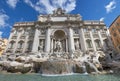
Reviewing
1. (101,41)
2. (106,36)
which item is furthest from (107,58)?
(106,36)

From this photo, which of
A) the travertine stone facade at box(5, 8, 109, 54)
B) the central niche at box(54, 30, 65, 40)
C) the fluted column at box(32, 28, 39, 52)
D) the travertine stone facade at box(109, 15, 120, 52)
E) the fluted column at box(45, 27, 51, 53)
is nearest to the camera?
the fluted column at box(45, 27, 51, 53)

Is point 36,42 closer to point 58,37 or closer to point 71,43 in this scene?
point 58,37

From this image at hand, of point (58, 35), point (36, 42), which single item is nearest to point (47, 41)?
point (36, 42)

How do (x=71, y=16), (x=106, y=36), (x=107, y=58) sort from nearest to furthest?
(x=107, y=58) → (x=106, y=36) → (x=71, y=16)

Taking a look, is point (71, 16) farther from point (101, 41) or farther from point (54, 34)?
point (101, 41)

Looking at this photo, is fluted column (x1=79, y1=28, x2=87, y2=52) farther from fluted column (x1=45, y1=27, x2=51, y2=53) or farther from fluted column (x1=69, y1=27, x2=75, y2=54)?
fluted column (x1=45, y1=27, x2=51, y2=53)

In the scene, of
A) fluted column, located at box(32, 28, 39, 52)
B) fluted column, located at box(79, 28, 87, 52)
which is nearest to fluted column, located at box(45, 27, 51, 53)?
fluted column, located at box(32, 28, 39, 52)

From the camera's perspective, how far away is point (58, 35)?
32.6 meters

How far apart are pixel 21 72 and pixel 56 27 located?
18672 millimetres

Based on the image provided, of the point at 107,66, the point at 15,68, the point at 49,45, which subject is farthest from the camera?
the point at 49,45

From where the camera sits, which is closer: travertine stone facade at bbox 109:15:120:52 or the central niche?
travertine stone facade at bbox 109:15:120:52

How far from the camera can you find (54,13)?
34500 millimetres

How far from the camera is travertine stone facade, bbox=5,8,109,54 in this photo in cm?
2864

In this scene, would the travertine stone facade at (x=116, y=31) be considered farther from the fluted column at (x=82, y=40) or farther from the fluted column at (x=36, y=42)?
the fluted column at (x=36, y=42)
